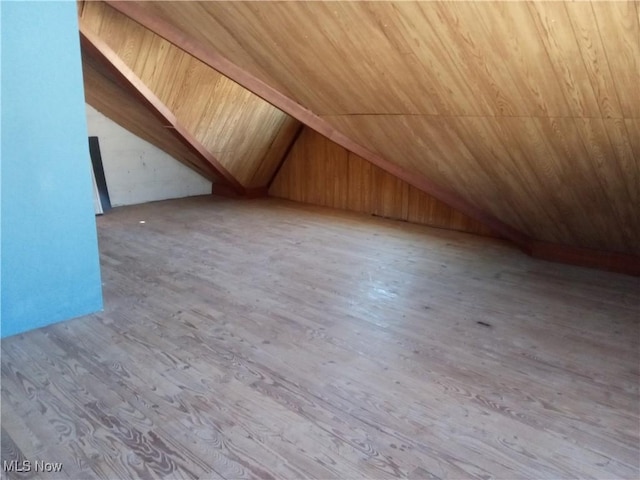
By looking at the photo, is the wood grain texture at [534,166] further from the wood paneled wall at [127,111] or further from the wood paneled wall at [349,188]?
the wood paneled wall at [127,111]

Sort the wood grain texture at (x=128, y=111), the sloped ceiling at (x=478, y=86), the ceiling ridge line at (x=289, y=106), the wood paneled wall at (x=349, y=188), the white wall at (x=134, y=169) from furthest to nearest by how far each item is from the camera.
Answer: the white wall at (x=134, y=169)
the wood paneled wall at (x=349, y=188)
the wood grain texture at (x=128, y=111)
the ceiling ridge line at (x=289, y=106)
the sloped ceiling at (x=478, y=86)

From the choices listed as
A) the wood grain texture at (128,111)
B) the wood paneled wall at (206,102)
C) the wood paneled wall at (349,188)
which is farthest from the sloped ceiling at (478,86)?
the wood grain texture at (128,111)

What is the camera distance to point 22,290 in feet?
10.2

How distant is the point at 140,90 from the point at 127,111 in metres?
1.27

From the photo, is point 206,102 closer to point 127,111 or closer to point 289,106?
point 127,111

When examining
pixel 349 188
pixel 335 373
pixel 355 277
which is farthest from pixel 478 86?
pixel 349 188

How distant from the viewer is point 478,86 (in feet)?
9.41

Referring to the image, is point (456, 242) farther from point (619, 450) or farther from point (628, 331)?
point (619, 450)

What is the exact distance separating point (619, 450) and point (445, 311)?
5.07 feet

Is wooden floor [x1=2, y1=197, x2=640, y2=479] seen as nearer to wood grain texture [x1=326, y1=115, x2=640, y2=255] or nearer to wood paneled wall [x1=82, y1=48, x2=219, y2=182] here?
wood grain texture [x1=326, y1=115, x2=640, y2=255]

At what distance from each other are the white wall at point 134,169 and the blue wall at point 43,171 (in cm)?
426

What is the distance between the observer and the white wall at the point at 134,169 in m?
7.17

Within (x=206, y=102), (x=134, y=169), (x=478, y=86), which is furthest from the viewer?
(x=134, y=169)

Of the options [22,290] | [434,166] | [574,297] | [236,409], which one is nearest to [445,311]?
[574,297]
